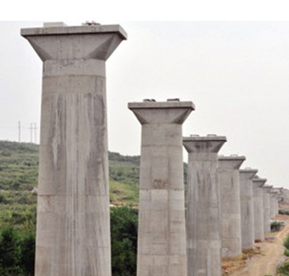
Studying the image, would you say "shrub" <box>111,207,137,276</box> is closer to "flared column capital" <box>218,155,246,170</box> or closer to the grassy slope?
the grassy slope

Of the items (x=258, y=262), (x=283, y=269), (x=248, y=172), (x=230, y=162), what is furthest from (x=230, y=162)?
(x=248, y=172)

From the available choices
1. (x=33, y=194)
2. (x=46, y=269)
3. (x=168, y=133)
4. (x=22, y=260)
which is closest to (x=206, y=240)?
(x=22, y=260)

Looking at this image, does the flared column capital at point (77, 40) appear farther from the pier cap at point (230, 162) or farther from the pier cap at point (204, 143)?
the pier cap at point (230, 162)

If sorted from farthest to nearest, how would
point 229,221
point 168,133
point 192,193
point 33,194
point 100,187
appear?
1. point 33,194
2. point 229,221
3. point 192,193
4. point 168,133
5. point 100,187

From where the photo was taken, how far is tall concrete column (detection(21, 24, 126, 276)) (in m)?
18.5

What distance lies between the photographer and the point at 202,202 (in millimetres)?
44812

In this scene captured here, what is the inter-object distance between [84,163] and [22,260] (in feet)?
68.3

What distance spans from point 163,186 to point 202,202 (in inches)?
575

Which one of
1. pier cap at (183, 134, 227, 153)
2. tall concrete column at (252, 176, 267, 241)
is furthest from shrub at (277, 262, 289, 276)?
tall concrete column at (252, 176, 267, 241)

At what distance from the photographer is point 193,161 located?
44.9m

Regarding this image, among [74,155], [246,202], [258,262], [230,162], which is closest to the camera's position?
[74,155]

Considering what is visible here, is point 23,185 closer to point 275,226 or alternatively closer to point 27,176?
point 27,176

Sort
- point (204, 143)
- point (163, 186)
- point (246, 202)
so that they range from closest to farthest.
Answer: point (163, 186), point (204, 143), point (246, 202)

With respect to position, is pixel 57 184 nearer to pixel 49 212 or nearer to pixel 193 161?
pixel 49 212
